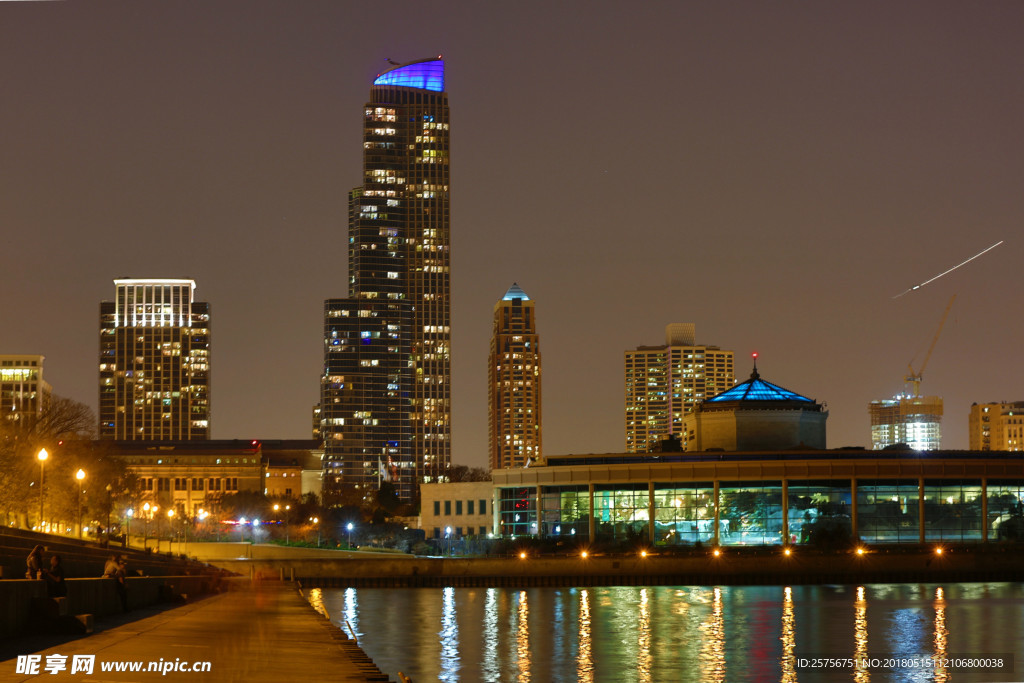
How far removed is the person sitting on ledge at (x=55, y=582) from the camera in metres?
36.6

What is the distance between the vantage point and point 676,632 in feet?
270

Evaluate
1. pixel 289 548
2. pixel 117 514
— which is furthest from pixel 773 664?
pixel 117 514

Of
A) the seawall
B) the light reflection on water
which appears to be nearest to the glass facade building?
the seawall

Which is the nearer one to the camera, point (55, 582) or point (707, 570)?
point (55, 582)

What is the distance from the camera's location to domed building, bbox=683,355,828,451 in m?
169

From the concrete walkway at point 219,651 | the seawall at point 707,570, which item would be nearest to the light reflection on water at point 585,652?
the concrete walkway at point 219,651

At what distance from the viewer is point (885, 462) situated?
486 feet

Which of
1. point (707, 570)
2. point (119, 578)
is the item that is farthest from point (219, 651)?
point (707, 570)

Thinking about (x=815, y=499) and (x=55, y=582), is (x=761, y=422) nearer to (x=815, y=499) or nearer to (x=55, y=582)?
(x=815, y=499)

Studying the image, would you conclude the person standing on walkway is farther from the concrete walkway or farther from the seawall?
the seawall

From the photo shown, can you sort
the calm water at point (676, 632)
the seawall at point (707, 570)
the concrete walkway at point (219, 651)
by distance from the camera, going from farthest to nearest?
the seawall at point (707, 570)
the calm water at point (676, 632)
the concrete walkway at point (219, 651)

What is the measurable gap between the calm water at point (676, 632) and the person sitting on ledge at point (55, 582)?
2489 cm

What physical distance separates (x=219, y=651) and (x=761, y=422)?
14031 centimetres

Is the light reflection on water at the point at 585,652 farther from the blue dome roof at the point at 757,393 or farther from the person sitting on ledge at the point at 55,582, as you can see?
the blue dome roof at the point at 757,393
